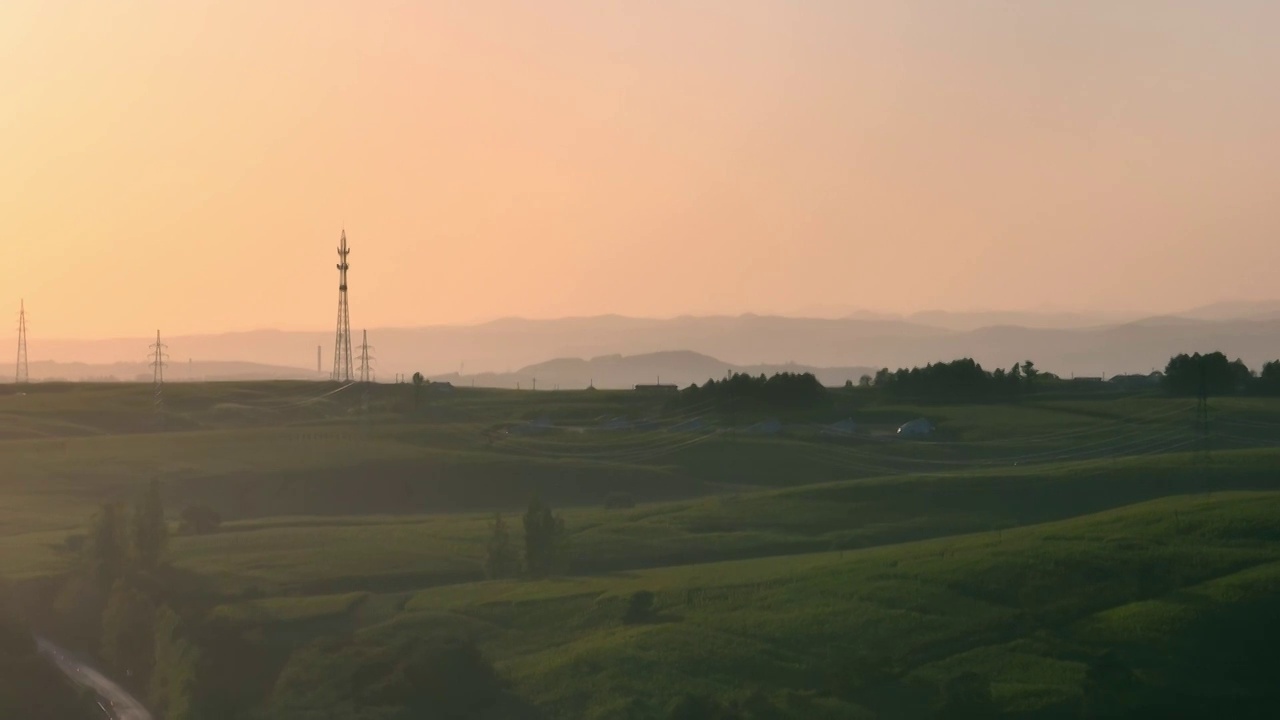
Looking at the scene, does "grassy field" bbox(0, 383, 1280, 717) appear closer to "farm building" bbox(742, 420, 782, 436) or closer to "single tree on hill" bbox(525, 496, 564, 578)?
"farm building" bbox(742, 420, 782, 436)

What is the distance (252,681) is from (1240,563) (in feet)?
115

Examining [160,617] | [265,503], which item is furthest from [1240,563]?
[265,503]

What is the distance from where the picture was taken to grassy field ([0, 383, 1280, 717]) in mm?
46031

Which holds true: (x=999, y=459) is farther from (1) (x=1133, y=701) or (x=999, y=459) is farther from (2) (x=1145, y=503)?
(1) (x=1133, y=701)

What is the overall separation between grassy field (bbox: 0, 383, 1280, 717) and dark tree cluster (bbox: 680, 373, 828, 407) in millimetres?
3297

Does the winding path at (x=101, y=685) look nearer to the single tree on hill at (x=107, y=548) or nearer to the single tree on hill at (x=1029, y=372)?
the single tree on hill at (x=107, y=548)

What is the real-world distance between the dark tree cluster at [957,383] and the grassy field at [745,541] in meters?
8.48

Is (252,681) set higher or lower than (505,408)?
lower

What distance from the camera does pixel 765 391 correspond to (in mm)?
129500

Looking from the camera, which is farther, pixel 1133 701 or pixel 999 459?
pixel 999 459

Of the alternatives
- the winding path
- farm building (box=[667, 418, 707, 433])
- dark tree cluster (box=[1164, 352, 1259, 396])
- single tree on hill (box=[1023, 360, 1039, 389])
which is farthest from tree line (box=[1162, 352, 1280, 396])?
the winding path

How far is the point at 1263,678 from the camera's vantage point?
45000 mm

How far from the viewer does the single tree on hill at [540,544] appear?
205 ft

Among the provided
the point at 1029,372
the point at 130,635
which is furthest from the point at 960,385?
the point at 130,635
